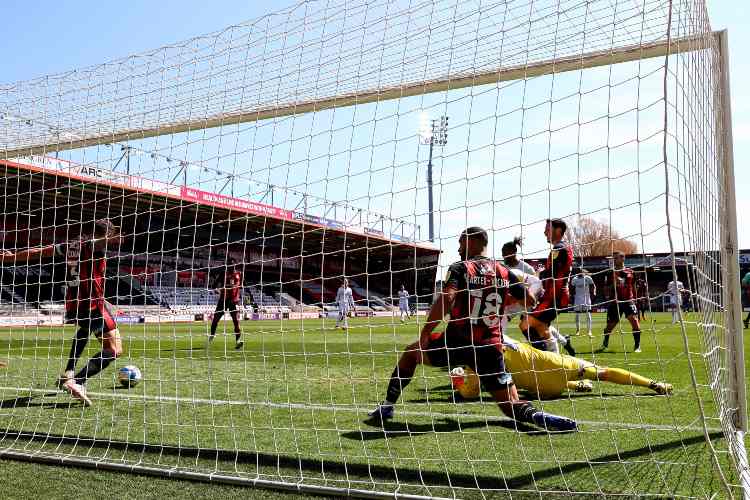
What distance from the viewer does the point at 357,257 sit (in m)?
5.59

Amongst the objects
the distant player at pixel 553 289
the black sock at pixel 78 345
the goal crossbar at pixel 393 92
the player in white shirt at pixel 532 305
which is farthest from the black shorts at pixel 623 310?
the black sock at pixel 78 345

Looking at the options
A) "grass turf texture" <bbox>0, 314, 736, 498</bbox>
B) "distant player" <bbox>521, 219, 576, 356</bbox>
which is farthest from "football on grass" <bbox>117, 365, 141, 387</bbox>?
"distant player" <bbox>521, 219, 576, 356</bbox>

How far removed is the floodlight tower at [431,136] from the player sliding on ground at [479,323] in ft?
1.51

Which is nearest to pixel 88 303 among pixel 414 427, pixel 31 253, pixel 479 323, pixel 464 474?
pixel 31 253

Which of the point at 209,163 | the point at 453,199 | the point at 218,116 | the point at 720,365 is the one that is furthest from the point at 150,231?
the point at 720,365

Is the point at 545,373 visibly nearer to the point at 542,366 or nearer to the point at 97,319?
the point at 542,366

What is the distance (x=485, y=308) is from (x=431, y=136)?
1.28 m

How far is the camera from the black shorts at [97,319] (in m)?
5.55

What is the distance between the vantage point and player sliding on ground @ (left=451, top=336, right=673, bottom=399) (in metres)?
5.07

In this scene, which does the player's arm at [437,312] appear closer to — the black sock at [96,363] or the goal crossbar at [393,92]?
the goal crossbar at [393,92]

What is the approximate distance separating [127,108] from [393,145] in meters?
2.62

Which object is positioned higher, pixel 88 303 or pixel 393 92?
pixel 393 92

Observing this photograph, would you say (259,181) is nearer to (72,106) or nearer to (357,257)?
(357,257)

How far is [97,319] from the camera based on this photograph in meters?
5.54
